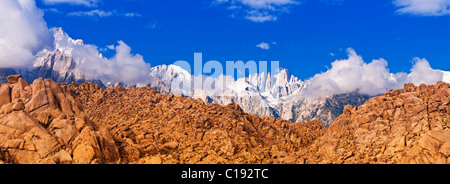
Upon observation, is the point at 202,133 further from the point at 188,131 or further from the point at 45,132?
the point at 45,132

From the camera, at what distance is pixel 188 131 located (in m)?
55.9

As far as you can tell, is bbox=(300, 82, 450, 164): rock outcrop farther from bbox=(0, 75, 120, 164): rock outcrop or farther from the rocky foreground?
bbox=(0, 75, 120, 164): rock outcrop

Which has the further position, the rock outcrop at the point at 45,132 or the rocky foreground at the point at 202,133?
the rocky foreground at the point at 202,133

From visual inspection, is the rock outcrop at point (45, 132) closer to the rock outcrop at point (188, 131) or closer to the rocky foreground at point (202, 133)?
the rocky foreground at point (202, 133)

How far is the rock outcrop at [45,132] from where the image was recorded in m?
35.2

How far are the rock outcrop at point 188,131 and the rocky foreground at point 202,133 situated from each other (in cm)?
18

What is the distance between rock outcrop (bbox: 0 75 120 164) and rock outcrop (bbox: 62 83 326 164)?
5688 mm

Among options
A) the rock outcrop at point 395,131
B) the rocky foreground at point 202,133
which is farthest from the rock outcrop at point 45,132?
the rock outcrop at point 395,131

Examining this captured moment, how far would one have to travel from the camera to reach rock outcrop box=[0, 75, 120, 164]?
3525cm

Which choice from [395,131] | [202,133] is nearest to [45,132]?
[202,133]

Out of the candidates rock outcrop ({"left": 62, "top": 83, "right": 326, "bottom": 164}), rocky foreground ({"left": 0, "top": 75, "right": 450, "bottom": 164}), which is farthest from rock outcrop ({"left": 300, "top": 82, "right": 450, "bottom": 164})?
rock outcrop ({"left": 62, "top": 83, "right": 326, "bottom": 164})

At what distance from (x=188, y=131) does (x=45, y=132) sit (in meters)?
23.8
